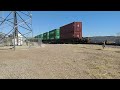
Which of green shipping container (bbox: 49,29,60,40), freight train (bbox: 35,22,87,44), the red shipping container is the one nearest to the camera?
the red shipping container

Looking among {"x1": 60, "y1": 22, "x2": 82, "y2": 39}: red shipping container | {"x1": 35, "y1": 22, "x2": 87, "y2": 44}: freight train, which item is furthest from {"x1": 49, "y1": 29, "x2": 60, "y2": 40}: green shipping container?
{"x1": 60, "y1": 22, "x2": 82, "y2": 39}: red shipping container

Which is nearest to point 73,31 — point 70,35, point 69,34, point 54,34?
point 70,35

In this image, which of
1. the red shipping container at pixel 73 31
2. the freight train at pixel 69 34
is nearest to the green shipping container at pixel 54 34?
the freight train at pixel 69 34

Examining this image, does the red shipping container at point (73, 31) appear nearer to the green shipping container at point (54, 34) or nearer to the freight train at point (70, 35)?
the freight train at point (70, 35)

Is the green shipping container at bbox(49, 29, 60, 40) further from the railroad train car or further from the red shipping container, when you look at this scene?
the red shipping container

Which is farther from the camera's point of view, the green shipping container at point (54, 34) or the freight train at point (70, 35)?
the green shipping container at point (54, 34)

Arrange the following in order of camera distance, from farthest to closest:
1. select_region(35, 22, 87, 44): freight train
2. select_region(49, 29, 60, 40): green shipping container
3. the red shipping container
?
1. select_region(49, 29, 60, 40): green shipping container
2. select_region(35, 22, 87, 44): freight train
3. the red shipping container

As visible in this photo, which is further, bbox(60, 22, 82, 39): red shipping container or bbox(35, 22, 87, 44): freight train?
bbox(35, 22, 87, 44): freight train

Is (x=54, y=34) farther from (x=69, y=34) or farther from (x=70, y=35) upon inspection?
(x=70, y=35)
